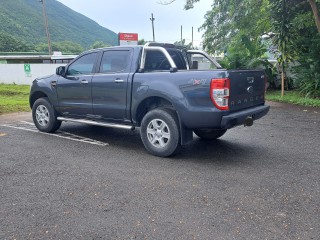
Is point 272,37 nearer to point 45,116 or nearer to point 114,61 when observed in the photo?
point 114,61

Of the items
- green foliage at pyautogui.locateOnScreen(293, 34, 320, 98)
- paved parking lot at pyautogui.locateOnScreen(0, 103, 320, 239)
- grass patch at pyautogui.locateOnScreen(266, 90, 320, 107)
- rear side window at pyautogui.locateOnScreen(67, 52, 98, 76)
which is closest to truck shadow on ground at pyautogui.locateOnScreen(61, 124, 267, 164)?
paved parking lot at pyautogui.locateOnScreen(0, 103, 320, 239)

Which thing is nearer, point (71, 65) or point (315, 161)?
point (315, 161)

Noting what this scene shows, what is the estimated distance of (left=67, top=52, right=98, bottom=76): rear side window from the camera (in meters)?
6.40

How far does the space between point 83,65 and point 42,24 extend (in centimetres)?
9067

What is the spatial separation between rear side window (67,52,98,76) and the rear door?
0.91 ft

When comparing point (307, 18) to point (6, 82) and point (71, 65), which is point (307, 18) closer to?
point (71, 65)

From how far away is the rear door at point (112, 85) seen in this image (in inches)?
227

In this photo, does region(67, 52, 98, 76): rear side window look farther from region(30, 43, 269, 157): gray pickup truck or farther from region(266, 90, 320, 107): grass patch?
region(266, 90, 320, 107): grass patch

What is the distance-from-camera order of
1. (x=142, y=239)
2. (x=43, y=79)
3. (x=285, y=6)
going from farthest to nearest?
(x=285, y=6), (x=43, y=79), (x=142, y=239)

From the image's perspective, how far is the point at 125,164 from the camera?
201 inches

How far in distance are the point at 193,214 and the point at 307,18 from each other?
39.0 ft

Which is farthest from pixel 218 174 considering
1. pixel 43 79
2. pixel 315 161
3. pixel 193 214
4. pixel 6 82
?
pixel 6 82

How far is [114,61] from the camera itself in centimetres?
605

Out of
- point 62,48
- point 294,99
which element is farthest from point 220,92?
point 62,48
